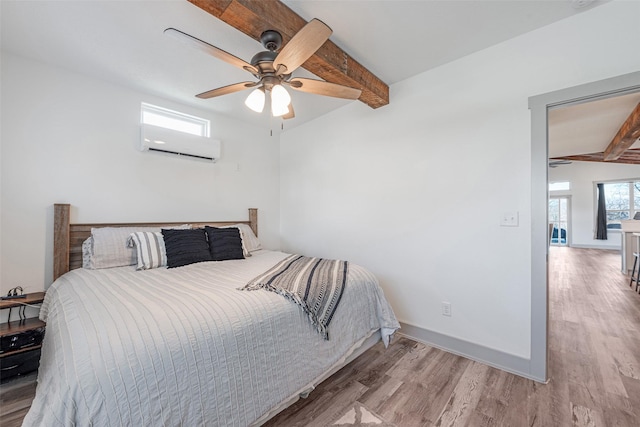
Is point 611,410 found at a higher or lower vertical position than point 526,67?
lower

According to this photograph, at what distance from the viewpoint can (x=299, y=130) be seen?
3.88 meters

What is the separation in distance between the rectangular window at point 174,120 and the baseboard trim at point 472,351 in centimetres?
331

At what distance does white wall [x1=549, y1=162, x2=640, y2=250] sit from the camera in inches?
308

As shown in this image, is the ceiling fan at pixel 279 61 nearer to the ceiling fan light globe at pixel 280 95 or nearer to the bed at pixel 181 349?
the ceiling fan light globe at pixel 280 95

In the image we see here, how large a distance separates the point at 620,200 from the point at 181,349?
37.7 ft

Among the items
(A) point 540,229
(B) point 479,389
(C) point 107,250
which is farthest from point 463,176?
(C) point 107,250

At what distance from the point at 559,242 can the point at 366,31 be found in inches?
420

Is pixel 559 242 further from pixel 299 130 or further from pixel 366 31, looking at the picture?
pixel 366 31

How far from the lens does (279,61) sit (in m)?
1.60

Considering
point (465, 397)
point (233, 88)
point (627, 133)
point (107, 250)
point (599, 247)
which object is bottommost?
point (465, 397)

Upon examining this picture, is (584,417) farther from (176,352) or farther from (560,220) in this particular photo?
(560,220)

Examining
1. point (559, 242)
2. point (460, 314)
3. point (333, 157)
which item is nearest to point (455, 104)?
point (333, 157)

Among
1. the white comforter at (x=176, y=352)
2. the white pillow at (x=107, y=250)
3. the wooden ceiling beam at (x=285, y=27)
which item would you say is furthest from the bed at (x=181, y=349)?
the wooden ceiling beam at (x=285, y=27)

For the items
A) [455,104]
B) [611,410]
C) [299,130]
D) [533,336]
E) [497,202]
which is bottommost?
[611,410]
